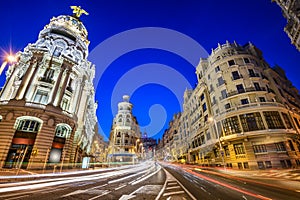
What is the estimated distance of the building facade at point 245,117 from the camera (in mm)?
21953

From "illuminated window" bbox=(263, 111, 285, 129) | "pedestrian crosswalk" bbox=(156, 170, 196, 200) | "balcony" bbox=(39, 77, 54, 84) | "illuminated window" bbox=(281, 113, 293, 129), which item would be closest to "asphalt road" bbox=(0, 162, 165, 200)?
"pedestrian crosswalk" bbox=(156, 170, 196, 200)

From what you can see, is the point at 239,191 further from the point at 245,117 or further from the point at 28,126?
the point at 28,126

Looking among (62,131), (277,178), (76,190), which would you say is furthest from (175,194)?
(62,131)

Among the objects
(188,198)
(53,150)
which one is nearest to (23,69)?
(53,150)

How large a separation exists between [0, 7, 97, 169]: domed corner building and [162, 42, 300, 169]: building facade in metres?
27.4

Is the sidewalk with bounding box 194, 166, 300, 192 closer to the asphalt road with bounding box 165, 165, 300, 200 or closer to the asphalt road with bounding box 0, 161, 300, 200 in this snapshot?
the asphalt road with bounding box 0, 161, 300, 200

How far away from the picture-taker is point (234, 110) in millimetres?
25469

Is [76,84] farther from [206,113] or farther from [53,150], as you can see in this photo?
[206,113]

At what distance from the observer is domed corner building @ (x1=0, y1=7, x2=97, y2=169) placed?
19.0 m

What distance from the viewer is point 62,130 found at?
2433 cm

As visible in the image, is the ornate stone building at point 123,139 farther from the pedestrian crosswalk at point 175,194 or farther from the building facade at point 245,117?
the pedestrian crosswalk at point 175,194

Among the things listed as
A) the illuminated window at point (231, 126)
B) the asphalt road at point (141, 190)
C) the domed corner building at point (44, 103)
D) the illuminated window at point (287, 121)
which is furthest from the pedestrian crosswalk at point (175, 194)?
the illuminated window at point (287, 121)

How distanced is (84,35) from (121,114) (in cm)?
4052

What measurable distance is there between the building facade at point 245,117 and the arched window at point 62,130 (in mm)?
26930
